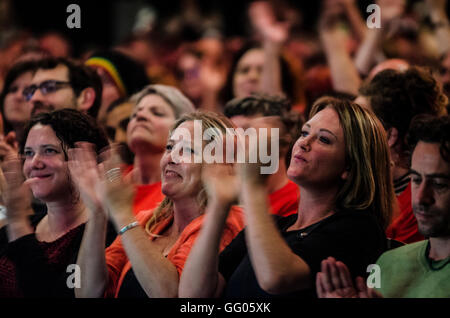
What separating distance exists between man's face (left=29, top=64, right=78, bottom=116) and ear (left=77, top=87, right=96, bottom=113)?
24 millimetres

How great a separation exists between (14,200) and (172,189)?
18.3 inches

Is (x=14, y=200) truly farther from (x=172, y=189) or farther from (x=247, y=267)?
(x=247, y=267)

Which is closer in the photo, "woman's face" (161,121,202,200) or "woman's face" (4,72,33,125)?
"woman's face" (161,121,202,200)

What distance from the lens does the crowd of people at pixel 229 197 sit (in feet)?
5.74

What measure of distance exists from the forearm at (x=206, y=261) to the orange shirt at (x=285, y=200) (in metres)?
0.68

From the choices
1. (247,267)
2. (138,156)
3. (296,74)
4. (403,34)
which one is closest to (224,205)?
(247,267)

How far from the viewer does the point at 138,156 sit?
9.59 feet

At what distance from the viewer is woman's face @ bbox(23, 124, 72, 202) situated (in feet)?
7.23

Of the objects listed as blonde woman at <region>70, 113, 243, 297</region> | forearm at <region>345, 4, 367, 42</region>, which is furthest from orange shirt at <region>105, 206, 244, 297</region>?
forearm at <region>345, 4, 367, 42</region>

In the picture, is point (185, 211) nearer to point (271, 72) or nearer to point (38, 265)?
point (38, 265)

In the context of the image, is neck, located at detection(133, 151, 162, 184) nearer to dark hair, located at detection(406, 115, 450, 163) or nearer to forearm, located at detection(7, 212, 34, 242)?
forearm, located at detection(7, 212, 34, 242)

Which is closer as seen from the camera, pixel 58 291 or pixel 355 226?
pixel 355 226

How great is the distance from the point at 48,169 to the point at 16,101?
A: 1244 mm

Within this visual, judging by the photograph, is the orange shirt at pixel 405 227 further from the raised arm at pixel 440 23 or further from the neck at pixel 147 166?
the raised arm at pixel 440 23
